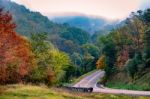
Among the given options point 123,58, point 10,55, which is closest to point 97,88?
point 123,58

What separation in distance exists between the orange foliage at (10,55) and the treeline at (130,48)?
3103 centimetres

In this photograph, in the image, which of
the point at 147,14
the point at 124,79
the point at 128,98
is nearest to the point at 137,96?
the point at 128,98

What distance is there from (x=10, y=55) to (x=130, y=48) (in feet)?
211

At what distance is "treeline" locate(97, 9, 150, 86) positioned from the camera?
9819 centimetres

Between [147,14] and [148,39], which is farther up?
[147,14]

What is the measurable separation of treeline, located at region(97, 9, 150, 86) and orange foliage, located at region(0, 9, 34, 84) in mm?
31029

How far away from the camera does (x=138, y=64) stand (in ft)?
322

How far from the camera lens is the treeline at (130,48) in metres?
98.2

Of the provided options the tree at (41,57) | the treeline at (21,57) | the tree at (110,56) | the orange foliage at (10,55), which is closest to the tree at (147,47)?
the treeline at (21,57)

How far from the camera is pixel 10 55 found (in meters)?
59.8

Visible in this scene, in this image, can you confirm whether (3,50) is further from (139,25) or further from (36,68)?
(139,25)

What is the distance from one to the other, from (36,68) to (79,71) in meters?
111

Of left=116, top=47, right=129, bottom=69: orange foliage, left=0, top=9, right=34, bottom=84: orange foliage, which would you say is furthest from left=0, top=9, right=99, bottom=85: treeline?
left=116, top=47, right=129, bottom=69: orange foliage

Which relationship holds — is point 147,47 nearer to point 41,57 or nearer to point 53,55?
point 53,55
